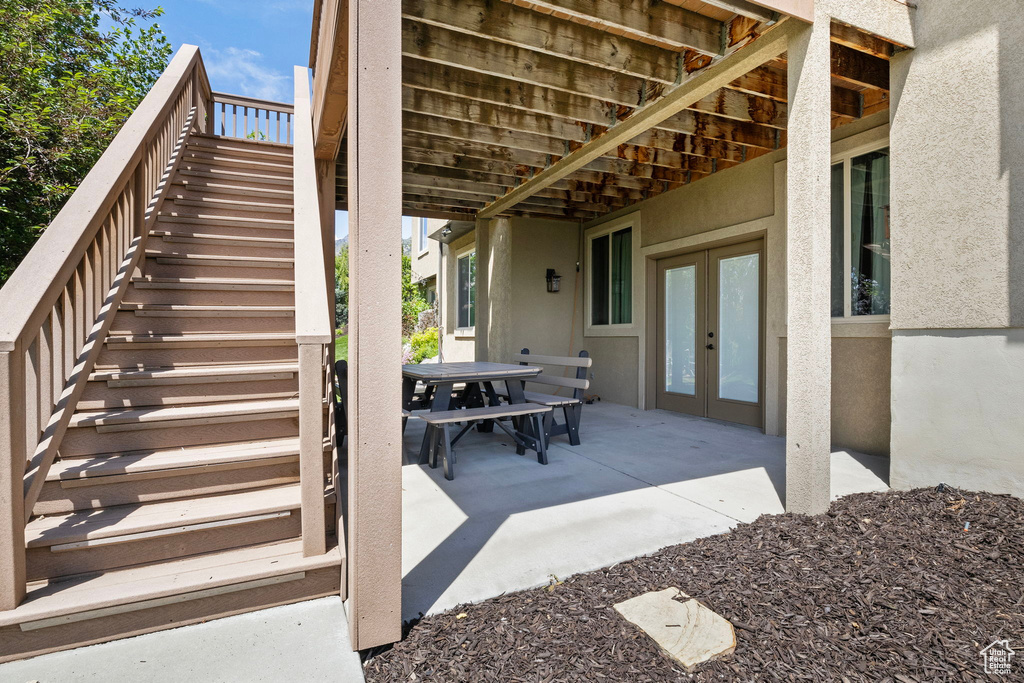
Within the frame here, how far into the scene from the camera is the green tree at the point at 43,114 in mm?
5328

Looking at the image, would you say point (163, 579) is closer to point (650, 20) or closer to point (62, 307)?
point (62, 307)

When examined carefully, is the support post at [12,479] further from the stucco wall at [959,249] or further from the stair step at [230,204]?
the stucco wall at [959,249]

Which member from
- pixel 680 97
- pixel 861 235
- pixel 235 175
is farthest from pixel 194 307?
pixel 861 235

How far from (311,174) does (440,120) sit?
1.83m

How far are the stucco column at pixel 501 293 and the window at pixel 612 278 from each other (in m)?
1.46

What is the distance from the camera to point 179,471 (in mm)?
2299

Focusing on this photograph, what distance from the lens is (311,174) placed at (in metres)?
3.27

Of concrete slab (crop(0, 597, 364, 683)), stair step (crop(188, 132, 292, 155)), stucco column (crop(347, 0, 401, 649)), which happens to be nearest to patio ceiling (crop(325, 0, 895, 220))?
stair step (crop(188, 132, 292, 155))

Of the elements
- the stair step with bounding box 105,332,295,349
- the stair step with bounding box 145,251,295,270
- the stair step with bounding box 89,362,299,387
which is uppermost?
the stair step with bounding box 145,251,295,270

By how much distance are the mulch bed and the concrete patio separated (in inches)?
7.4

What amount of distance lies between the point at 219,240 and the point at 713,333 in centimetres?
530

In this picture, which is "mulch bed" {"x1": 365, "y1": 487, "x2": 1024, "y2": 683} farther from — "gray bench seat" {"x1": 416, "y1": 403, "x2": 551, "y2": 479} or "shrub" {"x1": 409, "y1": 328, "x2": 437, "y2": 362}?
"shrub" {"x1": 409, "y1": 328, "x2": 437, "y2": 362}

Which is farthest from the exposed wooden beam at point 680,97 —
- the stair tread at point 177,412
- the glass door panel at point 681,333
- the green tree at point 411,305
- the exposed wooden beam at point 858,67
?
the green tree at point 411,305

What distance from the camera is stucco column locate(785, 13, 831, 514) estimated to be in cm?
280
